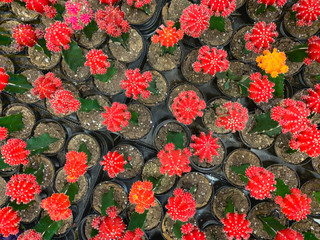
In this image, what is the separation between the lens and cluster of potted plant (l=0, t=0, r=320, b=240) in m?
1.59

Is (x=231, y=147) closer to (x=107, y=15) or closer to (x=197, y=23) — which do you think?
(x=197, y=23)

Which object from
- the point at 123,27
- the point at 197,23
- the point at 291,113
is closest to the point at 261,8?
the point at 197,23

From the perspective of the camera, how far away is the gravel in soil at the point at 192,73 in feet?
5.94

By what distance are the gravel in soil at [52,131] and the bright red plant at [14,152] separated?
0.30m

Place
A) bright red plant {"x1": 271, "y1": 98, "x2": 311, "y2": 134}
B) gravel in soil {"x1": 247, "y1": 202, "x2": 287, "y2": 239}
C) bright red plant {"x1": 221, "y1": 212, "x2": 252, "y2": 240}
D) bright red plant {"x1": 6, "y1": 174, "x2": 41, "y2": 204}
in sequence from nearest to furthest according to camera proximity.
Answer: bright red plant {"x1": 271, "y1": 98, "x2": 311, "y2": 134}
bright red plant {"x1": 221, "y1": 212, "x2": 252, "y2": 240}
bright red plant {"x1": 6, "y1": 174, "x2": 41, "y2": 204}
gravel in soil {"x1": 247, "y1": 202, "x2": 287, "y2": 239}

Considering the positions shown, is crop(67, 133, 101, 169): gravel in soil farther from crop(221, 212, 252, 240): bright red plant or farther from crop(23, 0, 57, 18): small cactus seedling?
crop(221, 212, 252, 240): bright red plant

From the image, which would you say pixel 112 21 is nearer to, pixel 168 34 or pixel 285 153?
pixel 168 34

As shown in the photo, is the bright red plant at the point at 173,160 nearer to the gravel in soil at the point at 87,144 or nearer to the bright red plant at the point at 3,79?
the gravel in soil at the point at 87,144

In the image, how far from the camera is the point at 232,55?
1841mm

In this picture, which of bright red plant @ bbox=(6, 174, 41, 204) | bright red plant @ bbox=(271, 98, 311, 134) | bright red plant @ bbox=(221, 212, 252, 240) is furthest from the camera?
bright red plant @ bbox=(6, 174, 41, 204)

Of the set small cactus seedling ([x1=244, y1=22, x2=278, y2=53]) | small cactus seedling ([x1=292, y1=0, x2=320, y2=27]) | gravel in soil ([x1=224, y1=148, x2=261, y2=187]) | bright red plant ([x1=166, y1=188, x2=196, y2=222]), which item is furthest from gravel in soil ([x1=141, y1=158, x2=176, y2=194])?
small cactus seedling ([x1=292, y1=0, x2=320, y2=27])

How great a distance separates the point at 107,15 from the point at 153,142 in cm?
92

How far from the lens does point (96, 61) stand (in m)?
1.44

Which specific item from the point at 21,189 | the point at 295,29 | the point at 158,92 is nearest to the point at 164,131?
the point at 158,92
